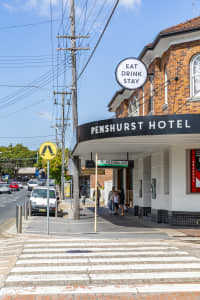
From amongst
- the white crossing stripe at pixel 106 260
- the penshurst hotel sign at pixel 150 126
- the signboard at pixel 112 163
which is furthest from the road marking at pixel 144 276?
the signboard at pixel 112 163

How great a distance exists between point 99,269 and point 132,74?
1037 cm

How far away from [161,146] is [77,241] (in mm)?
6765

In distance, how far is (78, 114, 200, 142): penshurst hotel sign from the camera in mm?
13883

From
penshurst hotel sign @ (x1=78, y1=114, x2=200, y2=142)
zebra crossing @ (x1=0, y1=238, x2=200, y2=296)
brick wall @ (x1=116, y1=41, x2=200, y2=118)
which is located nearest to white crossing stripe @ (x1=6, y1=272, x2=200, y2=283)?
zebra crossing @ (x1=0, y1=238, x2=200, y2=296)

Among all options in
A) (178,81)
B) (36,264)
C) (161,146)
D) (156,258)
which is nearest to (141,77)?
(178,81)

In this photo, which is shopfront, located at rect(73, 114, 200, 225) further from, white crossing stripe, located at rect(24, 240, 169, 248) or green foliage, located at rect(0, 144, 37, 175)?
green foliage, located at rect(0, 144, 37, 175)

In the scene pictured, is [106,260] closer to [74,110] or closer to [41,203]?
[74,110]

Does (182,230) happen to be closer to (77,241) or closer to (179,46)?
(77,241)

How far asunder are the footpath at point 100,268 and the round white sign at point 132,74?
21.5 feet

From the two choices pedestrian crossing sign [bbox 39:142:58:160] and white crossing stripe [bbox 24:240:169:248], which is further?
pedestrian crossing sign [bbox 39:142:58:160]

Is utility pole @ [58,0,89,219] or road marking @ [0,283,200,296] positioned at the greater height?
utility pole @ [58,0,89,219]

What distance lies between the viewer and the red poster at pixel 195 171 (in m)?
17.1

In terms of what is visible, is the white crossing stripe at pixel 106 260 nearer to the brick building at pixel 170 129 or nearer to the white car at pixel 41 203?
the brick building at pixel 170 129

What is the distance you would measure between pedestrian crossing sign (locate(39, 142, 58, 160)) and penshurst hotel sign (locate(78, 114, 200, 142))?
5.55ft
